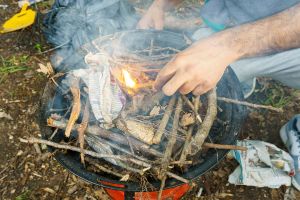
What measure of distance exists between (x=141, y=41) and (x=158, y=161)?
46.3 inches

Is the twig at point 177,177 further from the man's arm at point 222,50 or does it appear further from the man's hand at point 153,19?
the man's hand at point 153,19

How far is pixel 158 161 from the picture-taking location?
199 cm

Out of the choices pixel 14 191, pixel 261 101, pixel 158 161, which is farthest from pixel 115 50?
pixel 261 101

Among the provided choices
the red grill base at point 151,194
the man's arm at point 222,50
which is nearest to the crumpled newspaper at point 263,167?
the red grill base at point 151,194

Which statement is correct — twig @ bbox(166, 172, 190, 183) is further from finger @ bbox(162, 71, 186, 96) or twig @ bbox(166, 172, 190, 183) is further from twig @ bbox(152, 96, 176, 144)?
finger @ bbox(162, 71, 186, 96)

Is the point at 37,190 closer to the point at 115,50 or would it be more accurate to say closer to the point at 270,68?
the point at 115,50

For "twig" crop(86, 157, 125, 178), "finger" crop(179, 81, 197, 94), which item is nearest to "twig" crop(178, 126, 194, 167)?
"finger" crop(179, 81, 197, 94)

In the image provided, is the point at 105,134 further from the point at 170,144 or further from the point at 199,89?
the point at 199,89

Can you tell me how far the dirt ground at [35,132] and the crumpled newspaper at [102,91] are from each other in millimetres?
983

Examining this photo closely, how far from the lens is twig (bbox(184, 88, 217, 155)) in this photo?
2.01m

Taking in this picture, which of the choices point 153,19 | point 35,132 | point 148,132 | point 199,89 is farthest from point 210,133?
point 35,132

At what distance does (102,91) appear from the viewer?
2135 mm

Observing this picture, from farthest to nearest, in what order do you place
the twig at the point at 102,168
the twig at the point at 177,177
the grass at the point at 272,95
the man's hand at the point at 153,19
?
1. the grass at the point at 272,95
2. the man's hand at the point at 153,19
3. the twig at the point at 102,168
4. the twig at the point at 177,177

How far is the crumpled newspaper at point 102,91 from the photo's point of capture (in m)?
2.09
